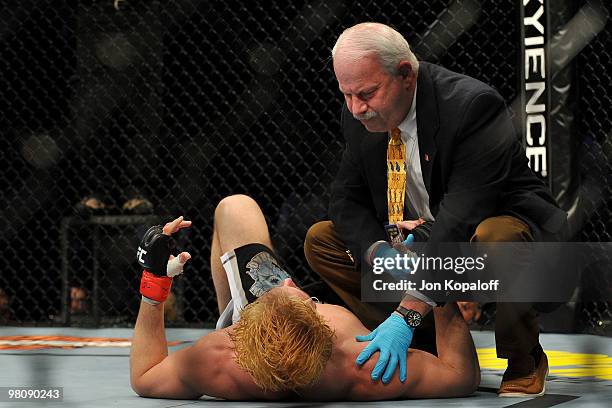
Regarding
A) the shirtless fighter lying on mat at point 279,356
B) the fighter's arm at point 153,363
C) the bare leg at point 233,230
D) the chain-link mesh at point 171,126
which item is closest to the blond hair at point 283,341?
the shirtless fighter lying on mat at point 279,356

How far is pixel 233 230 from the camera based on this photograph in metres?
2.29

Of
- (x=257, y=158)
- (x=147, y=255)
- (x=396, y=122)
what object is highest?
(x=396, y=122)

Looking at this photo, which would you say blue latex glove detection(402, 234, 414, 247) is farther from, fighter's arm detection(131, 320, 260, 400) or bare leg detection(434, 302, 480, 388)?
fighter's arm detection(131, 320, 260, 400)

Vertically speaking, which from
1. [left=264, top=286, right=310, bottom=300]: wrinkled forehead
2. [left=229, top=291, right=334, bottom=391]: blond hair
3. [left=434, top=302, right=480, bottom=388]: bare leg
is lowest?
[left=434, top=302, right=480, bottom=388]: bare leg

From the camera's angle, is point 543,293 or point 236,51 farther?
point 236,51

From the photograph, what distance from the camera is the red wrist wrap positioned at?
205 centimetres

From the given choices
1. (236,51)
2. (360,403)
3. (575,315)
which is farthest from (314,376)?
(236,51)

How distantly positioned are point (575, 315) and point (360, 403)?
6.74ft

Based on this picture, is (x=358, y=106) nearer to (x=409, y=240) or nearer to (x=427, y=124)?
(x=427, y=124)

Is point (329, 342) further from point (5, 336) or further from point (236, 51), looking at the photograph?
point (236, 51)

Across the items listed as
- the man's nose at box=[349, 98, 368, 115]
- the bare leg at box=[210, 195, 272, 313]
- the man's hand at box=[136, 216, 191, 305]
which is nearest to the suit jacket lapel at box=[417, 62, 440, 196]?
the man's nose at box=[349, 98, 368, 115]

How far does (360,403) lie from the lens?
77.9 inches

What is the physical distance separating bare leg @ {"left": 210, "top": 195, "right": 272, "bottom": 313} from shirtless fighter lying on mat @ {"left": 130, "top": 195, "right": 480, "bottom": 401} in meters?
0.14

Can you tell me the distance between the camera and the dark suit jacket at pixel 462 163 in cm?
203
